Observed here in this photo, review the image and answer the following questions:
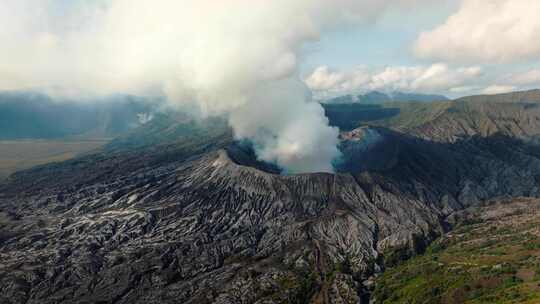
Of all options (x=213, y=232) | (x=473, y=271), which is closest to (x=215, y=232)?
(x=213, y=232)

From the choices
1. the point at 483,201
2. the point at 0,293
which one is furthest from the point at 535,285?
the point at 0,293

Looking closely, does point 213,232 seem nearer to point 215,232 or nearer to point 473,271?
point 215,232

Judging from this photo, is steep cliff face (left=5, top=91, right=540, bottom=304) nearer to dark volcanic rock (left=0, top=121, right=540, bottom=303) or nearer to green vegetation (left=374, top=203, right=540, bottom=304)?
dark volcanic rock (left=0, top=121, right=540, bottom=303)

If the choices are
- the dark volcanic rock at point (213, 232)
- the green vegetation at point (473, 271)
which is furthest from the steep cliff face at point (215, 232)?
the green vegetation at point (473, 271)

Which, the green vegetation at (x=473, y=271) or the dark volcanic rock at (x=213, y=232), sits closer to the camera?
the green vegetation at (x=473, y=271)

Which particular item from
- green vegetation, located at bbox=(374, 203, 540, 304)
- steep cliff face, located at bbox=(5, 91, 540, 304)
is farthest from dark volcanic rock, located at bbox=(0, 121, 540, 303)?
green vegetation, located at bbox=(374, 203, 540, 304)

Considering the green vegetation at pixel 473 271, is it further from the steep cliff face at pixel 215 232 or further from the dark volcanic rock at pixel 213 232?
the dark volcanic rock at pixel 213 232

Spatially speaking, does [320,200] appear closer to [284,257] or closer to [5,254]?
[284,257]

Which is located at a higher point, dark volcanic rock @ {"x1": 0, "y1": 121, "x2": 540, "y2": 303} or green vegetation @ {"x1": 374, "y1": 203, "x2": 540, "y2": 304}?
dark volcanic rock @ {"x1": 0, "y1": 121, "x2": 540, "y2": 303}

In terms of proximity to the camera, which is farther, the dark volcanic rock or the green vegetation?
the dark volcanic rock
